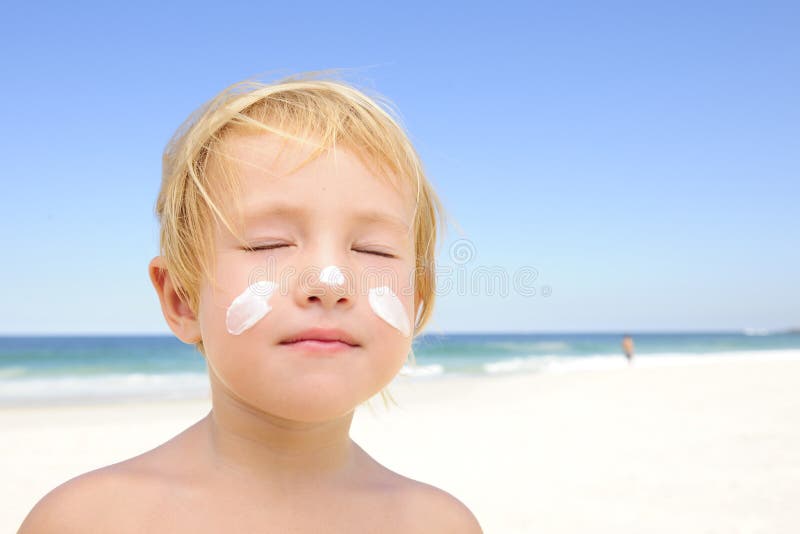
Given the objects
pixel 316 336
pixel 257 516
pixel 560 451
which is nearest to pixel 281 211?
pixel 316 336

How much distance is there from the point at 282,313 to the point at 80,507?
32.3 inches

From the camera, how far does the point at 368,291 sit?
1.79 meters

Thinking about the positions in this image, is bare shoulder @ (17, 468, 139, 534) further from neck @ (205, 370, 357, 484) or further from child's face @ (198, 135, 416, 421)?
child's face @ (198, 135, 416, 421)

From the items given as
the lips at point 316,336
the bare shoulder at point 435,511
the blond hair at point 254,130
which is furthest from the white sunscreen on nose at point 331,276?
the bare shoulder at point 435,511

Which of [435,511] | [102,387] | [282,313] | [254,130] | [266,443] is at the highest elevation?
[254,130]

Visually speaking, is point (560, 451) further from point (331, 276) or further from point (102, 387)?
point (102, 387)

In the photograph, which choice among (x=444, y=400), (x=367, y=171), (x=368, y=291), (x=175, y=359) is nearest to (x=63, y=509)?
(x=368, y=291)

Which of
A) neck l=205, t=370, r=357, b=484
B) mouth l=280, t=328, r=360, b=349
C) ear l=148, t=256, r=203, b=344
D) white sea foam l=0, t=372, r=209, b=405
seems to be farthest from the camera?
white sea foam l=0, t=372, r=209, b=405

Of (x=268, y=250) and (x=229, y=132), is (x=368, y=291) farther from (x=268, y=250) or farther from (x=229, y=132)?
(x=229, y=132)

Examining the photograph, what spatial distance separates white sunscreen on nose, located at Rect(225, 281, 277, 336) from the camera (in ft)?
5.50

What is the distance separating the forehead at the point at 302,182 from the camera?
5.79 ft

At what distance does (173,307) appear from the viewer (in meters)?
2.07

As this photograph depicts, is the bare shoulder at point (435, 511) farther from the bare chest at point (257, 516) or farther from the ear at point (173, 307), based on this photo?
the ear at point (173, 307)

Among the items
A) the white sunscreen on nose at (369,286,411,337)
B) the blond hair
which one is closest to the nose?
the white sunscreen on nose at (369,286,411,337)
